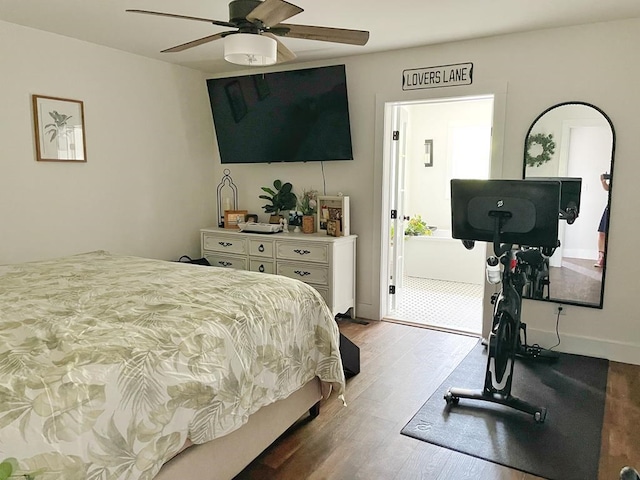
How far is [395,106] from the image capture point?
165 inches

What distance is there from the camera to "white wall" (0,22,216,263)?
3285 millimetres

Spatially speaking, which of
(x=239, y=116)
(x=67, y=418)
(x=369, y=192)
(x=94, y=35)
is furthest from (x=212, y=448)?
(x=239, y=116)

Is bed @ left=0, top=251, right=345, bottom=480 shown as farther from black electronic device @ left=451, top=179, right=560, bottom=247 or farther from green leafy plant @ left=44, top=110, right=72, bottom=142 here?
green leafy plant @ left=44, top=110, right=72, bottom=142

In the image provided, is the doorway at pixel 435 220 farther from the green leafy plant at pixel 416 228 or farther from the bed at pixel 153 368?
the bed at pixel 153 368

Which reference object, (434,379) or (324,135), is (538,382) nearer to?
(434,379)

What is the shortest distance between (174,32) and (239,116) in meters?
1.25

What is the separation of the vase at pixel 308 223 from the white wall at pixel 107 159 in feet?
3.97

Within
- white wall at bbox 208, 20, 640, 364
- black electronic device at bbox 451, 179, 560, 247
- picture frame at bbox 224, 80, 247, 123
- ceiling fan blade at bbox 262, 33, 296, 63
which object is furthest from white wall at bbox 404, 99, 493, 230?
ceiling fan blade at bbox 262, 33, 296, 63

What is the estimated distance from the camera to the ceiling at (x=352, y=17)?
9.36 feet

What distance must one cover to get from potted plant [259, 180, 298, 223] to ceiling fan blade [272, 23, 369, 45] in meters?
2.24

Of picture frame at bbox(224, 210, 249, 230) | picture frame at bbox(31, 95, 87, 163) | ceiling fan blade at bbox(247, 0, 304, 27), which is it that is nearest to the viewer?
ceiling fan blade at bbox(247, 0, 304, 27)

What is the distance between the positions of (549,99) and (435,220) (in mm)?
3346

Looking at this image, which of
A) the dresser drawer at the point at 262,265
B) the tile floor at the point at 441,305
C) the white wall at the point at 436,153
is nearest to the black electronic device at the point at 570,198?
the tile floor at the point at 441,305

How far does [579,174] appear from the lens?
339cm
